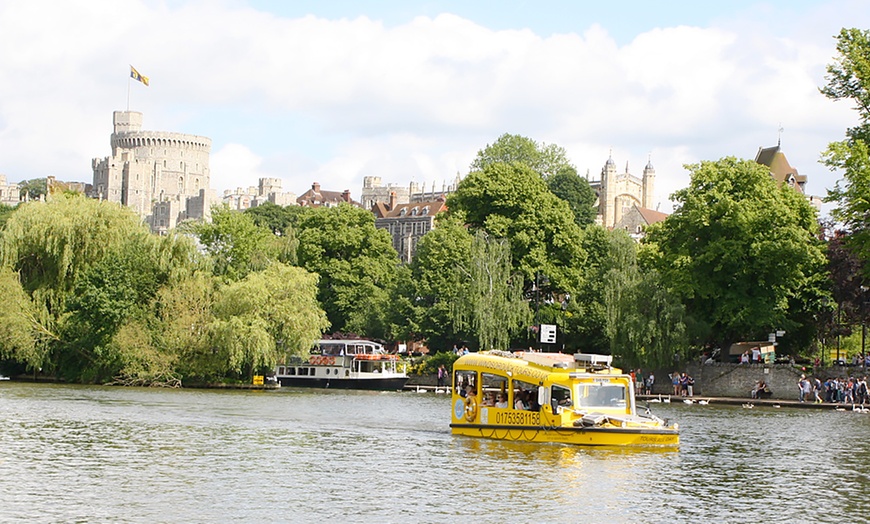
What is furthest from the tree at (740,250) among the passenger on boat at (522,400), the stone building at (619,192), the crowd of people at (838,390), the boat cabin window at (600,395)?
the stone building at (619,192)

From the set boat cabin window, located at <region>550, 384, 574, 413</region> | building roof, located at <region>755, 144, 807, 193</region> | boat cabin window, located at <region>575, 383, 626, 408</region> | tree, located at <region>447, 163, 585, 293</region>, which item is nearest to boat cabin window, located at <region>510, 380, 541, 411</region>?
boat cabin window, located at <region>550, 384, 574, 413</region>

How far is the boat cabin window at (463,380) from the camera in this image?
119 feet

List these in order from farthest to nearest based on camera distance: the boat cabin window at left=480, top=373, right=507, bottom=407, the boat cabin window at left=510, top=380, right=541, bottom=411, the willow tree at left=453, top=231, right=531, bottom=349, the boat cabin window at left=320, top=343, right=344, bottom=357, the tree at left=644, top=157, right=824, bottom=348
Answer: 1. the boat cabin window at left=320, top=343, right=344, bottom=357
2. the willow tree at left=453, top=231, right=531, bottom=349
3. the tree at left=644, top=157, right=824, bottom=348
4. the boat cabin window at left=480, top=373, right=507, bottom=407
5. the boat cabin window at left=510, top=380, right=541, bottom=411

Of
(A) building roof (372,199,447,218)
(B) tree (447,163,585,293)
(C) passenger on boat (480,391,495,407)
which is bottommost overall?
(C) passenger on boat (480,391,495,407)

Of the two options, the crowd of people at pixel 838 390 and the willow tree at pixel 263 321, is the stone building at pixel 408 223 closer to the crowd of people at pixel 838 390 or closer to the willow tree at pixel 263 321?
the willow tree at pixel 263 321

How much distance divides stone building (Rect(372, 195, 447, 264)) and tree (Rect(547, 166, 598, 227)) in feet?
117

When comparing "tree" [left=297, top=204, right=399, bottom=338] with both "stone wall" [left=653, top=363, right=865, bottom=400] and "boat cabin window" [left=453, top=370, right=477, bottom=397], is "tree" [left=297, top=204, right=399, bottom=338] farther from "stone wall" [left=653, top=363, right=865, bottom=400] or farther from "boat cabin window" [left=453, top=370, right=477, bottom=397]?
"boat cabin window" [left=453, top=370, right=477, bottom=397]

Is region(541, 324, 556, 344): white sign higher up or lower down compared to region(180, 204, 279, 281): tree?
lower down

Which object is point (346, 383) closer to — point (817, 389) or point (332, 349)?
point (332, 349)

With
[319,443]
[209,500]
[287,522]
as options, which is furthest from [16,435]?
[287,522]

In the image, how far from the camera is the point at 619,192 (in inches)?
6457

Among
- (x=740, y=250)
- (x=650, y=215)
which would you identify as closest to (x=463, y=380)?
(x=740, y=250)

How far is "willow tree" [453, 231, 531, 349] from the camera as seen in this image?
237 feet

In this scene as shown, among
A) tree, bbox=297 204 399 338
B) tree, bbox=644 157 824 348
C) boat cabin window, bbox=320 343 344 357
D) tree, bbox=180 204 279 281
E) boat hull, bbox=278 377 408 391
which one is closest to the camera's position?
tree, bbox=644 157 824 348
